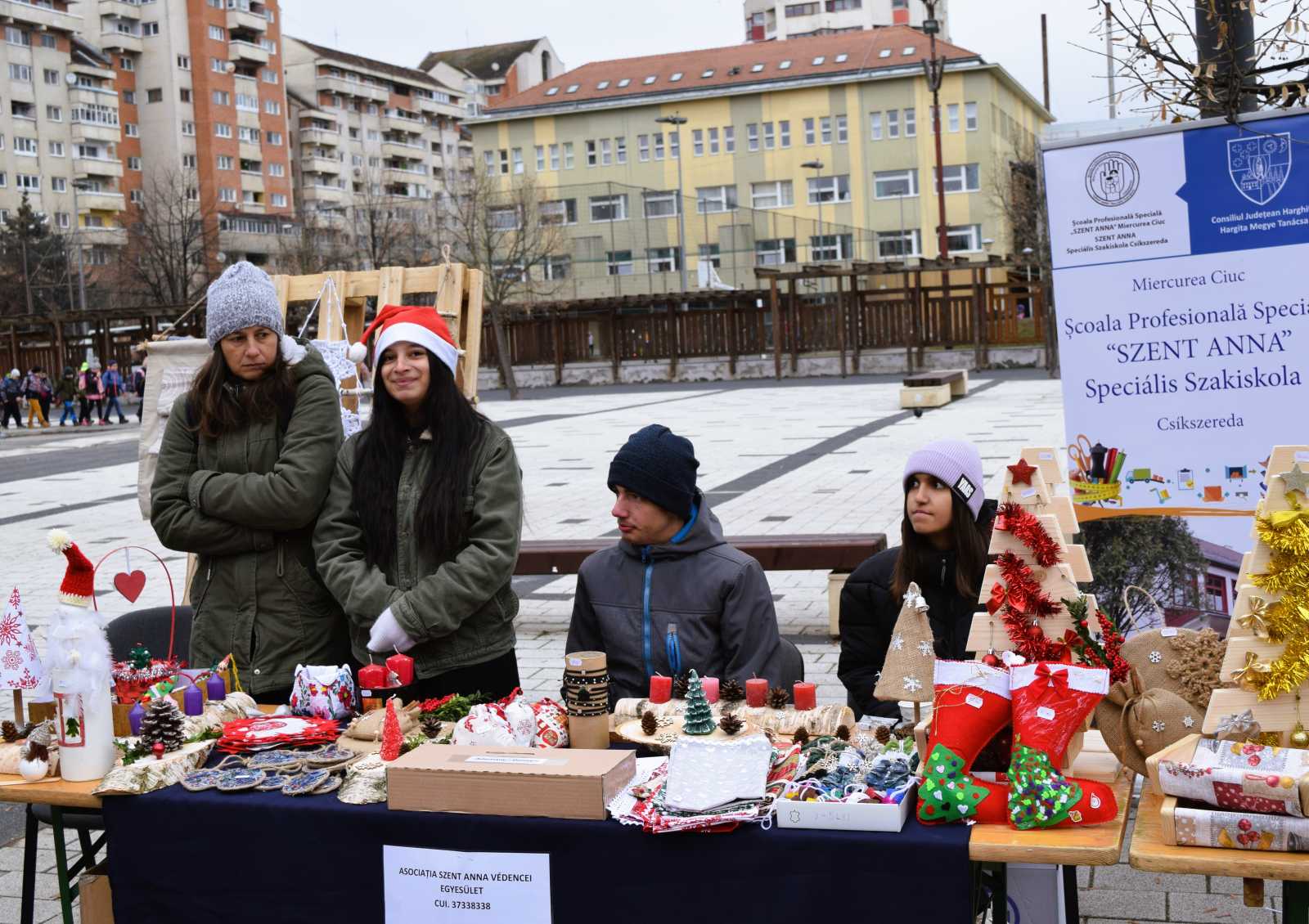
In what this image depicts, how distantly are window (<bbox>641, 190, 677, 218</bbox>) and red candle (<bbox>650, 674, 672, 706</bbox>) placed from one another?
149 feet

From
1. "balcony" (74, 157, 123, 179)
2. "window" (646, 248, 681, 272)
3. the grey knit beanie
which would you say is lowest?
the grey knit beanie

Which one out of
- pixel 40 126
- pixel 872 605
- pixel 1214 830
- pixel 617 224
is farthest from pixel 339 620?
pixel 40 126

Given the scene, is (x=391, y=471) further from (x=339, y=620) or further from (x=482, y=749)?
(x=482, y=749)

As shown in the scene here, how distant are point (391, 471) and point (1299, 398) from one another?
3.23 m

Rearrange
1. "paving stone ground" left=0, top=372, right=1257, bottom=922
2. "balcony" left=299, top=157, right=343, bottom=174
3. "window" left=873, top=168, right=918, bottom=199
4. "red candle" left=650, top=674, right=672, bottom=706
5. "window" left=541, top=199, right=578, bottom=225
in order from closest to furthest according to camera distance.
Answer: "red candle" left=650, top=674, right=672, bottom=706 < "paving stone ground" left=0, top=372, right=1257, bottom=922 < "window" left=541, top=199, right=578, bottom=225 < "window" left=873, top=168, right=918, bottom=199 < "balcony" left=299, top=157, right=343, bottom=174

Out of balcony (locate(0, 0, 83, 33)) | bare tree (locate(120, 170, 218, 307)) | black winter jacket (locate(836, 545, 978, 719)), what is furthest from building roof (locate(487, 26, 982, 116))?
black winter jacket (locate(836, 545, 978, 719))

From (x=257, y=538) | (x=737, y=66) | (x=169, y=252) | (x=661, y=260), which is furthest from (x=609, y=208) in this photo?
(x=257, y=538)

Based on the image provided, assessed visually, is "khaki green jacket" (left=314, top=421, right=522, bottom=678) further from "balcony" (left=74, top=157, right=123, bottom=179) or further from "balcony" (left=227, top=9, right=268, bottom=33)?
"balcony" (left=227, top=9, right=268, bottom=33)

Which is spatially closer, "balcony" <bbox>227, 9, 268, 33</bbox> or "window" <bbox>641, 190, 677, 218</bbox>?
"window" <bbox>641, 190, 677, 218</bbox>

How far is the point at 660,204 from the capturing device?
162 ft

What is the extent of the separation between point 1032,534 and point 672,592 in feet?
4.02

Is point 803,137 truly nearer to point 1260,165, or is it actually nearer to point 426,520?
point 1260,165

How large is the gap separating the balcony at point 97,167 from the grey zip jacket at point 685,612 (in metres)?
87.9

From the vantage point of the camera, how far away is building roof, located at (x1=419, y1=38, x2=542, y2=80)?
11588cm
